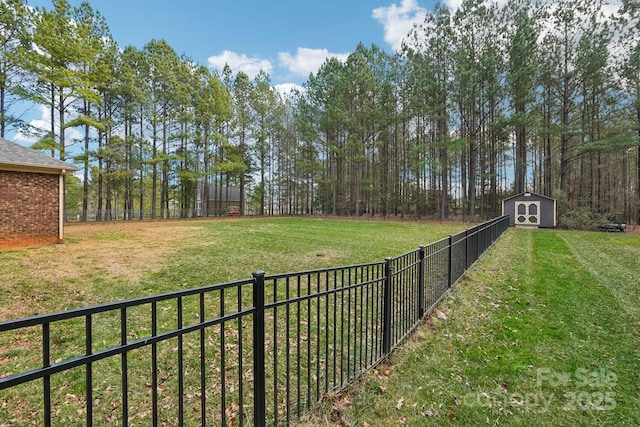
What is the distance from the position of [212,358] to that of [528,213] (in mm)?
20148

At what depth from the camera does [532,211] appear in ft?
56.9

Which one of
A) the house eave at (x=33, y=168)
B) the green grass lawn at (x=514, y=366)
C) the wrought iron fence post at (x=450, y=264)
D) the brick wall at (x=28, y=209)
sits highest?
the house eave at (x=33, y=168)

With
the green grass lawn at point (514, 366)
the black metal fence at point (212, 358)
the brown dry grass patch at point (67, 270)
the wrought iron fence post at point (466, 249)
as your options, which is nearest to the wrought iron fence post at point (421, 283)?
the black metal fence at point (212, 358)

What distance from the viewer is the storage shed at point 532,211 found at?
55.7ft

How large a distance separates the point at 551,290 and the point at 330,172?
25027mm

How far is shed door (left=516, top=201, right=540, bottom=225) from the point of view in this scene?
56.6 ft

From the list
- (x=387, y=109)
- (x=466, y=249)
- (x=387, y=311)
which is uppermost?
(x=387, y=109)

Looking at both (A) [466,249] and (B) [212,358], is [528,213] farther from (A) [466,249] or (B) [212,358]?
(B) [212,358]

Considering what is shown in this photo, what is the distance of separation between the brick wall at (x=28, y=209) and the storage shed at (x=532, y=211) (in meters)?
22.0

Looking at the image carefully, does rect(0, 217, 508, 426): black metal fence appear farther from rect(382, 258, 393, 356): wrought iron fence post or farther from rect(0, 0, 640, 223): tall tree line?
rect(0, 0, 640, 223): tall tree line

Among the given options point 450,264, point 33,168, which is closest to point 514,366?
point 450,264

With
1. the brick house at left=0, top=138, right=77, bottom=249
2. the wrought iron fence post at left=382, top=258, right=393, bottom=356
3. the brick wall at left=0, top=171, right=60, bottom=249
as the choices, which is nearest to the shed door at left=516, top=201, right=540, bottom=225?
the wrought iron fence post at left=382, top=258, right=393, bottom=356

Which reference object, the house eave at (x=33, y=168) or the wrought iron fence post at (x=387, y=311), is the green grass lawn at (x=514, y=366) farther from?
the house eave at (x=33, y=168)

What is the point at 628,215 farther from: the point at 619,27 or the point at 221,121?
the point at 221,121
